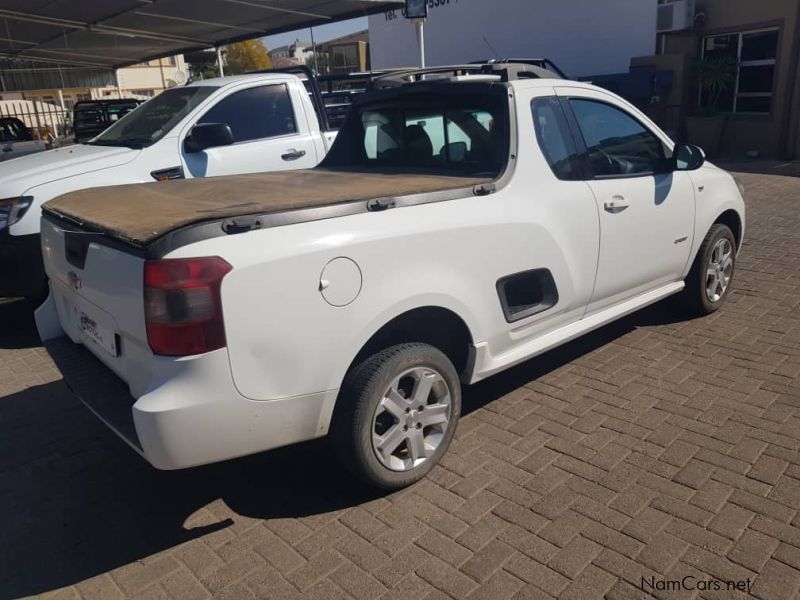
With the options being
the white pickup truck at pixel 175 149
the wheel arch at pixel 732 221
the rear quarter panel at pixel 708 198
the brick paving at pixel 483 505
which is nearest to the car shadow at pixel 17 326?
the white pickup truck at pixel 175 149

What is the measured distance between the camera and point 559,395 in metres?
4.10

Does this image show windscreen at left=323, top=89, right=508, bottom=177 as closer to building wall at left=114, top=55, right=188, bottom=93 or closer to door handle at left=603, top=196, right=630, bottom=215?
door handle at left=603, top=196, right=630, bottom=215

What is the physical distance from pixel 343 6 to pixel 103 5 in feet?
11.8

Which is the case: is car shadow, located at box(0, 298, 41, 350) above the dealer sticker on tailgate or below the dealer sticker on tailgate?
A: below

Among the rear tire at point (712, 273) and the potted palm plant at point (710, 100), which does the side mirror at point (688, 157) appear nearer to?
the rear tire at point (712, 273)

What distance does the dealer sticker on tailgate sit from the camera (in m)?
2.87

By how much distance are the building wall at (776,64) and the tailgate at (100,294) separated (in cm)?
1461

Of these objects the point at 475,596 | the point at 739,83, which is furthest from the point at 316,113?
the point at 739,83

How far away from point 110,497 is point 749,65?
15712 mm

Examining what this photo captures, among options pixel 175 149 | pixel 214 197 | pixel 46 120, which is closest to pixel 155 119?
pixel 175 149

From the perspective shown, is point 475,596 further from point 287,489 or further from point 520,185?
point 520,185

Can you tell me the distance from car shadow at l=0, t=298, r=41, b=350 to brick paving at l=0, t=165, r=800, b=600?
1204 millimetres

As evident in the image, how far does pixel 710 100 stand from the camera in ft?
49.8

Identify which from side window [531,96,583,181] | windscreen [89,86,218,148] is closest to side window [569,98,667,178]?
side window [531,96,583,181]
